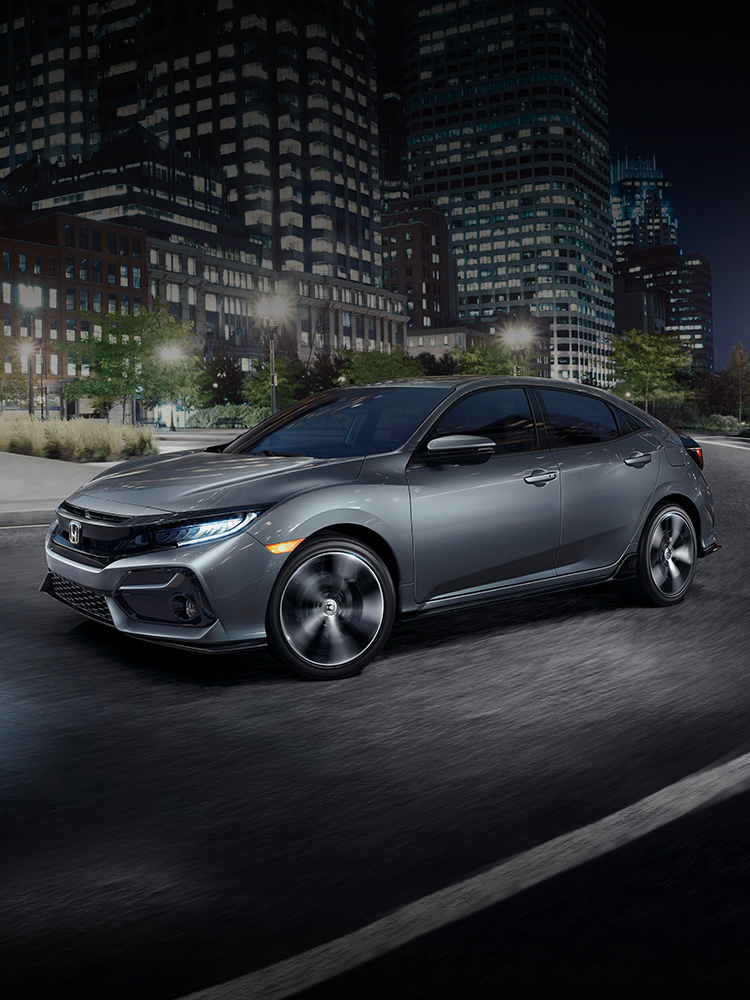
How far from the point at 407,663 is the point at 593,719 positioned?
1378 millimetres

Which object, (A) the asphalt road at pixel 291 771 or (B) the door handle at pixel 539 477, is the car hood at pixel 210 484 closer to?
(A) the asphalt road at pixel 291 771

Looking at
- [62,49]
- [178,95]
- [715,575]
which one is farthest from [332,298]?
[715,575]

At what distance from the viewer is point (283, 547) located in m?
5.27

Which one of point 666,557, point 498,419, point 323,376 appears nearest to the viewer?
point 498,419

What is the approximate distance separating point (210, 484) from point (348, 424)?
1447mm

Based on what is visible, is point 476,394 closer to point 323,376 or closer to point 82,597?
point 82,597

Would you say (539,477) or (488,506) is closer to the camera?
(488,506)

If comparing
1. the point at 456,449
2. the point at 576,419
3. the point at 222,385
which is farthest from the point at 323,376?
the point at 456,449

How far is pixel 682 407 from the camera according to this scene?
72.1 metres

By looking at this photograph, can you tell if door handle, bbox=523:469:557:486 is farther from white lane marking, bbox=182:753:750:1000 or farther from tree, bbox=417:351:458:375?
tree, bbox=417:351:458:375

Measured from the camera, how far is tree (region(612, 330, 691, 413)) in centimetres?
6775

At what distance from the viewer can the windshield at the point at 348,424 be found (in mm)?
6203

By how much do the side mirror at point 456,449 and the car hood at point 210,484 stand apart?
0.43 metres

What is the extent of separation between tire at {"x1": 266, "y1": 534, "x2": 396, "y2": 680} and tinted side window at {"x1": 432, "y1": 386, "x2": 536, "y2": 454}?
3.77ft
